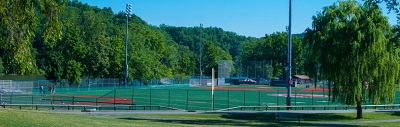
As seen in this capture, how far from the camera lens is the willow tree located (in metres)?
36.1

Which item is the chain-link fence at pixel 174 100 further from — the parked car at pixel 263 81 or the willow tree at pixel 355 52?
the parked car at pixel 263 81

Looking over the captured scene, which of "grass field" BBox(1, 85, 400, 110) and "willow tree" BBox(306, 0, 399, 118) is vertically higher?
"willow tree" BBox(306, 0, 399, 118)

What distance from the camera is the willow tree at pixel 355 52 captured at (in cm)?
3606

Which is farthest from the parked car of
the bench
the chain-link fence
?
the bench

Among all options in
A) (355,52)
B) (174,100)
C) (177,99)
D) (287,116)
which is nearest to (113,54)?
(177,99)

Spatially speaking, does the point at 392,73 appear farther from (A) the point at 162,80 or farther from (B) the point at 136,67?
(A) the point at 162,80

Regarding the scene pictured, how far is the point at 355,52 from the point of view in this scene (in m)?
36.1

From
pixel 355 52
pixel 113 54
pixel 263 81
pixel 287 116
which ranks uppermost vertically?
pixel 113 54

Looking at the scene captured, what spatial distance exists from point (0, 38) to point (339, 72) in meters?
28.8

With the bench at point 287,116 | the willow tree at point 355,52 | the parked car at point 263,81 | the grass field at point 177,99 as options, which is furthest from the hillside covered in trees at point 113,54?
the parked car at point 263,81

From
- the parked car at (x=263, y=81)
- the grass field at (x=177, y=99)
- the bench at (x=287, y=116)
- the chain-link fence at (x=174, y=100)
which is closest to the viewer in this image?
the bench at (x=287, y=116)

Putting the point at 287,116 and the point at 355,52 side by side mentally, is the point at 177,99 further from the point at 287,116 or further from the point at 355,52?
the point at 355,52

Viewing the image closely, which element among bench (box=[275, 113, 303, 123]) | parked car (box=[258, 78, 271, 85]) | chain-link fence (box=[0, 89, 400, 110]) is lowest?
bench (box=[275, 113, 303, 123])

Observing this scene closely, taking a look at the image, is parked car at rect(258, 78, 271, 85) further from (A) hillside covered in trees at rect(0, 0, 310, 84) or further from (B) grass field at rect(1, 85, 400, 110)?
(B) grass field at rect(1, 85, 400, 110)
